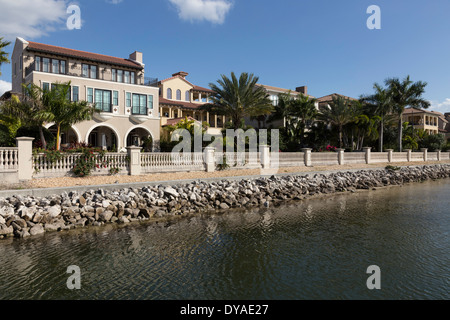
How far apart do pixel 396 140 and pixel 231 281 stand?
51.1m

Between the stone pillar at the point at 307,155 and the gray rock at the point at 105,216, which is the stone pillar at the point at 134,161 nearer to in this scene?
the gray rock at the point at 105,216

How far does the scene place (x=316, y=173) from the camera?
24.8 m

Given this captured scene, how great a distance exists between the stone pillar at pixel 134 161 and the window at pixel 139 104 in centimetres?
1859

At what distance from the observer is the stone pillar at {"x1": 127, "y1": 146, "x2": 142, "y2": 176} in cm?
1775

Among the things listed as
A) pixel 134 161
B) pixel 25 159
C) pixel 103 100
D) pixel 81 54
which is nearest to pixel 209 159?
pixel 134 161

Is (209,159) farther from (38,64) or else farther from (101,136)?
(38,64)

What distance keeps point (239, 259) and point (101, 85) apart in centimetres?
2939

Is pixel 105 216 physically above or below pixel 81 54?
below

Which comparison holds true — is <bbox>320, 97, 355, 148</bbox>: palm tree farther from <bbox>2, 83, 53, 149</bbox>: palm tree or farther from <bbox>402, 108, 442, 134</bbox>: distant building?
<bbox>402, 108, 442, 134</bbox>: distant building

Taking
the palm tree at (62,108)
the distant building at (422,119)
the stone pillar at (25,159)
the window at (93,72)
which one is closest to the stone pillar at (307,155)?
the palm tree at (62,108)

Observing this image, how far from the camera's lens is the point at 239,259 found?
903cm

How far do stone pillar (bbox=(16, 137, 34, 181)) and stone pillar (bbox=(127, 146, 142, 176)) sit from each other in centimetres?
480

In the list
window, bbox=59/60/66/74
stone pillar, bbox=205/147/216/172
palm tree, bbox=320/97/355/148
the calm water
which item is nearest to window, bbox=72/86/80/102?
window, bbox=59/60/66/74

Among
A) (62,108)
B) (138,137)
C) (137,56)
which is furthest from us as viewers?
(138,137)
